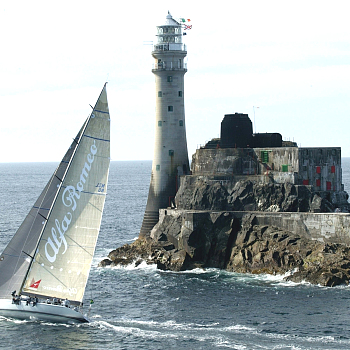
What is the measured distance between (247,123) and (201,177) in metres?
9.70

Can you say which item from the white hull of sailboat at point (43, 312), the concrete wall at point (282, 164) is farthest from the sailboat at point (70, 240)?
the concrete wall at point (282, 164)

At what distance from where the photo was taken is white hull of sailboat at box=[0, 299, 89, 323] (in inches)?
1676

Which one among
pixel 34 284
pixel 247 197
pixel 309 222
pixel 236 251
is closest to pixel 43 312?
pixel 34 284

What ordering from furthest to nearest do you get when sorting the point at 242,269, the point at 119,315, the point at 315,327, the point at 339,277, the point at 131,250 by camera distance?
the point at 131,250 < the point at 242,269 < the point at 339,277 < the point at 119,315 < the point at 315,327

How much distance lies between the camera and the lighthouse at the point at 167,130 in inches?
2800

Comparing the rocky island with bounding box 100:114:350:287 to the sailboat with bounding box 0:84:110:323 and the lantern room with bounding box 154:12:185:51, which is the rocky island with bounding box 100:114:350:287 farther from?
the sailboat with bounding box 0:84:110:323

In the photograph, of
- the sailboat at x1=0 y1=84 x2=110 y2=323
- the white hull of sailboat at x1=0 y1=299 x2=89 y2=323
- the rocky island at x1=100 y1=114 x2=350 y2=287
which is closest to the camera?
the sailboat at x1=0 y1=84 x2=110 y2=323

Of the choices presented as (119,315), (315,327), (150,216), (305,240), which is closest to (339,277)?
(305,240)

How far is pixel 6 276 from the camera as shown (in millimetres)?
43562

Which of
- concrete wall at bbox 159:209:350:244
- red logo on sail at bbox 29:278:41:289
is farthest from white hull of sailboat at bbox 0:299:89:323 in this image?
concrete wall at bbox 159:209:350:244

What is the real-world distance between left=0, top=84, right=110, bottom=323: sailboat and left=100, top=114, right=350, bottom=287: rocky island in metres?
18.5

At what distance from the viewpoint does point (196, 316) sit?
4572 cm

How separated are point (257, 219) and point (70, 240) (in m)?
23.4

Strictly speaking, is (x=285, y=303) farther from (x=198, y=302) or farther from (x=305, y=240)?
(x=305, y=240)
